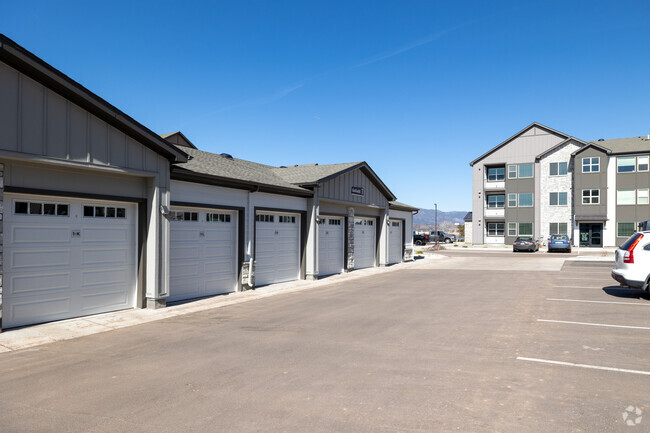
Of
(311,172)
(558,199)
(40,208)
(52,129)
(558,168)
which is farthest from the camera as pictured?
(558,168)

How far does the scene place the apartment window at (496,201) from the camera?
1930 inches

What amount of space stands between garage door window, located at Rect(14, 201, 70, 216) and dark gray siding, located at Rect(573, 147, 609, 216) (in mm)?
45137

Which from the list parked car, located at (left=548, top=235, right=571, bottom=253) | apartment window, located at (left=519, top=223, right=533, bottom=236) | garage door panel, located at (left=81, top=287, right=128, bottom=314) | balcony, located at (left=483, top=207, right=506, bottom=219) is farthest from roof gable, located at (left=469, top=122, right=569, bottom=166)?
garage door panel, located at (left=81, top=287, right=128, bottom=314)

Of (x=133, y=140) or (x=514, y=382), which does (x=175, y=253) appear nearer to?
(x=133, y=140)

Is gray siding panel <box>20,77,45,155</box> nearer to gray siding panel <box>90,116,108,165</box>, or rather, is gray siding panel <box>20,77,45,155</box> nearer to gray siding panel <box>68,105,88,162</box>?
gray siding panel <box>68,105,88,162</box>

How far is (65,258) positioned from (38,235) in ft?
2.40

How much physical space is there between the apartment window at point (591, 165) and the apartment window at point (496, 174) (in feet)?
26.1

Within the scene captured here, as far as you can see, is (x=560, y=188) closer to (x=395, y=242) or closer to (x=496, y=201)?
(x=496, y=201)

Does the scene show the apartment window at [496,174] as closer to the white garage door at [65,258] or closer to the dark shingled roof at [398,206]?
the dark shingled roof at [398,206]

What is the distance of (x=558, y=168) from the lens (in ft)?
148

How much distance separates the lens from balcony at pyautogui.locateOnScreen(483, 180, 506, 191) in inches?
1912

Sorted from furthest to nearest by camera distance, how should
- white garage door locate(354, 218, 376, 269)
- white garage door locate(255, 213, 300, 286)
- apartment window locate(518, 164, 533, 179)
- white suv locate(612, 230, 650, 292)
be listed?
apartment window locate(518, 164, 533, 179), white garage door locate(354, 218, 376, 269), white garage door locate(255, 213, 300, 286), white suv locate(612, 230, 650, 292)

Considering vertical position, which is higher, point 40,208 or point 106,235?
point 40,208

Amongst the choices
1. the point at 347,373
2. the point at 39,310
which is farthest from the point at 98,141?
the point at 347,373
